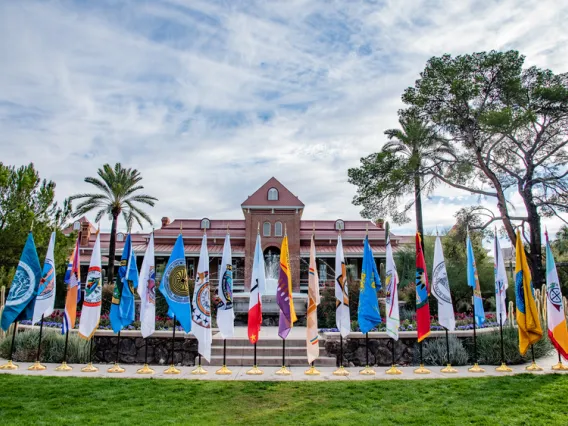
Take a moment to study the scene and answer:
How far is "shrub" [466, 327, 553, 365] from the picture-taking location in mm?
10844

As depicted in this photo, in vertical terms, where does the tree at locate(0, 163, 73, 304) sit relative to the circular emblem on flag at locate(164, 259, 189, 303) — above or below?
above

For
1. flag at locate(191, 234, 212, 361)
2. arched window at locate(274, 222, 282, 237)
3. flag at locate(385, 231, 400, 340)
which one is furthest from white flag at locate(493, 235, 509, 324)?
arched window at locate(274, 222, 282, 237)

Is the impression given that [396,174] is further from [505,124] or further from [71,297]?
[71,297]

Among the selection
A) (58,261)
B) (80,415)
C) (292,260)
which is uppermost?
Result: (292,260)

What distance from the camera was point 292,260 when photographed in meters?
37.6

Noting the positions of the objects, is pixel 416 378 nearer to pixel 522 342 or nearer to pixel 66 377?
pixel 522 342

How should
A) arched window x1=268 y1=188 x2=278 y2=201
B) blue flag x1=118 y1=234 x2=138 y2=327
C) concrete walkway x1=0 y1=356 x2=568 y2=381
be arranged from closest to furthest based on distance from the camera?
concrete walkway x1=0 y1=356 x2=568 y2=381, blue flag x1=118 y1=234 x2=138 y2=327, arched window x1=268 y1=188 x2=278 y2=201

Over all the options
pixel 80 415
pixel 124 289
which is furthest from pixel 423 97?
pixel 80 415

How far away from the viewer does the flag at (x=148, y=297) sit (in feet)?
33.2

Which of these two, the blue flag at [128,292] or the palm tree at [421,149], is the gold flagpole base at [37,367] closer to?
the blue flag at [128,292]

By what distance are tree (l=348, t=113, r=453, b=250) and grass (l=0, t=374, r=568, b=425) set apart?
1115 centimetres

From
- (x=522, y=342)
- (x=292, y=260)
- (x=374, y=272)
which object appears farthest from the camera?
(x=292, y=260)

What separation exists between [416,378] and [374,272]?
2.52 metres

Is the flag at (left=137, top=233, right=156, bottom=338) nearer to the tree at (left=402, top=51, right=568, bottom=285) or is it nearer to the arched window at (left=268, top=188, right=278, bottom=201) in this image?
the tree at (left=402, top=51, right=568, bottom=285)
